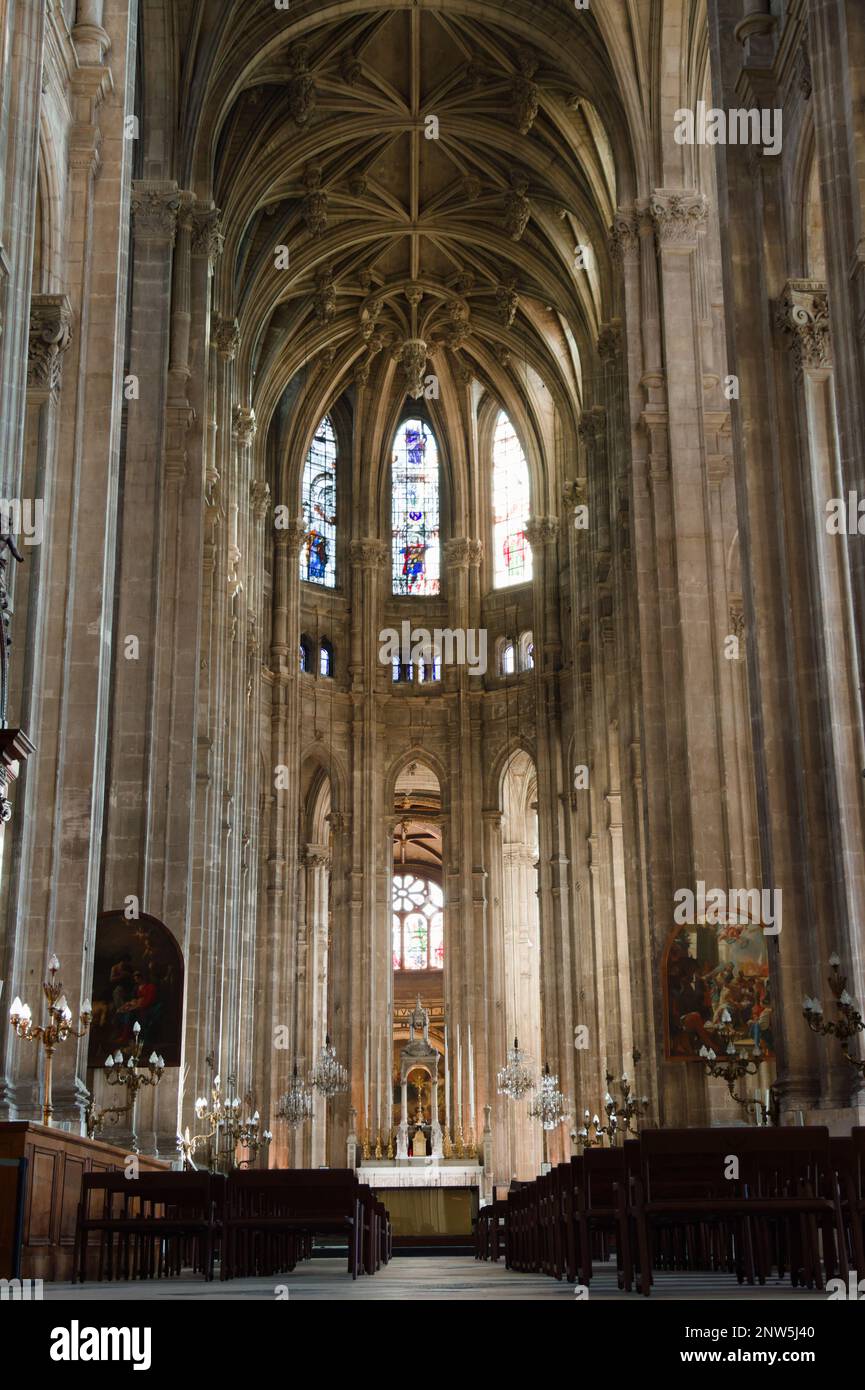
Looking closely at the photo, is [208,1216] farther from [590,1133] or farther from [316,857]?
[316,857]

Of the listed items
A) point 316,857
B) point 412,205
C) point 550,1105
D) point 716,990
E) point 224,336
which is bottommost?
point 550,1105

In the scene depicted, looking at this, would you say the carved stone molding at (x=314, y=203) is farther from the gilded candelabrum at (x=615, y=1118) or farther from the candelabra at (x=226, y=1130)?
the gilded candelabrum at (x=615, y=1118)

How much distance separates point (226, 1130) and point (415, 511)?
20.9 metres

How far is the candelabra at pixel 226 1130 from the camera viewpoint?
2647 cm

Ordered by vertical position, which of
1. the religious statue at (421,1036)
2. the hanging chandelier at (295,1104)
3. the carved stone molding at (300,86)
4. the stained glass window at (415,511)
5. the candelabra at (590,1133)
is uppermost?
the carved stone molding at (300,86)

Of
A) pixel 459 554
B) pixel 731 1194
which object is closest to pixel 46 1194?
pixel 731 1194

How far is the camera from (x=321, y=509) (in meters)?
44.5

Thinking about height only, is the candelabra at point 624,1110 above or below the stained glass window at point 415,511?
below

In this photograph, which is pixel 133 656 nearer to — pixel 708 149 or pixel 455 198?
pixel 708 149

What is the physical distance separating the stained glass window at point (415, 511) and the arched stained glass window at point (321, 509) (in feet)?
5.79

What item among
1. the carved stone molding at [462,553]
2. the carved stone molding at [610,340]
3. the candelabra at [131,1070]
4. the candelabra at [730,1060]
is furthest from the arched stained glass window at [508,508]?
the candelabra at [131,1070]

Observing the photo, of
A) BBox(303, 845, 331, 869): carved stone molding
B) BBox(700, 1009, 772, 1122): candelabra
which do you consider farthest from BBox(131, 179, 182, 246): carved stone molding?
BBox(303, 845, 331, 869): carved stone molding

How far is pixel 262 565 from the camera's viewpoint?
130 ft

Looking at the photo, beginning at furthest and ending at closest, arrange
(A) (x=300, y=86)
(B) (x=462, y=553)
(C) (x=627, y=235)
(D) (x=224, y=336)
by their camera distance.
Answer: (B) (x=462, y=553) < (D) (x=224, y=336) < (A) (x=300, y=86) < (C) (x=627, y=235)
